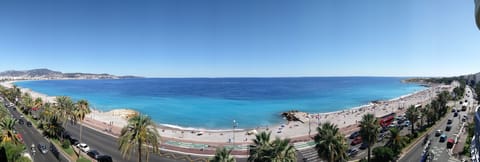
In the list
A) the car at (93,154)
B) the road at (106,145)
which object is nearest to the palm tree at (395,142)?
the road at (106,145)

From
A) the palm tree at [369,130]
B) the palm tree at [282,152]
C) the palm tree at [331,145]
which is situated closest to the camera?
the palm tree at [282,152]

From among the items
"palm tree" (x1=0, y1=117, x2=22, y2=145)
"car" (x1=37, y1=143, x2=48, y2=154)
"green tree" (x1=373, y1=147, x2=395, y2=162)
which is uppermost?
"palm tree" (x1=0, y1=117, x2=22, y2=145)

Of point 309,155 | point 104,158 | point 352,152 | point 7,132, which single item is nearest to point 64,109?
point 7,132

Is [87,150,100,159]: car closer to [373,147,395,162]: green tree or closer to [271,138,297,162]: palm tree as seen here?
[271,138,297,162]: palm tree

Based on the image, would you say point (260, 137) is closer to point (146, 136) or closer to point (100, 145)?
point (146, 136)

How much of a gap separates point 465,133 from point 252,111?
263 ft

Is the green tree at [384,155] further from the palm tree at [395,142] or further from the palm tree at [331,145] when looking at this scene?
the palm tree at [331,145]

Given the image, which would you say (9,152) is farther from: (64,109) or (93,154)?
(64,109)

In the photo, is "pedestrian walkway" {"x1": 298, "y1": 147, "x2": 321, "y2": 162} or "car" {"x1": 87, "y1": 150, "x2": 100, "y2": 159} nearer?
"car" {"x1": 87, "y1": 150, "x2": 100, "y2": 159}

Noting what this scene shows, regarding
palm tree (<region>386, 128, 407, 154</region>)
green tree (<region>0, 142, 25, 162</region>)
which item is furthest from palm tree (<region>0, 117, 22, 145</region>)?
palm tree (<region>386, 128, 407, 154</region>)

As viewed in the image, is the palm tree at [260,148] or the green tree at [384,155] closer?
the palm tree at [260,148]

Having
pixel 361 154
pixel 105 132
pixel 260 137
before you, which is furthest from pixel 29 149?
pixel 361 154

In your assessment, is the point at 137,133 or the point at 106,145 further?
the point at 106,145

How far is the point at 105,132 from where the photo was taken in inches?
2672
